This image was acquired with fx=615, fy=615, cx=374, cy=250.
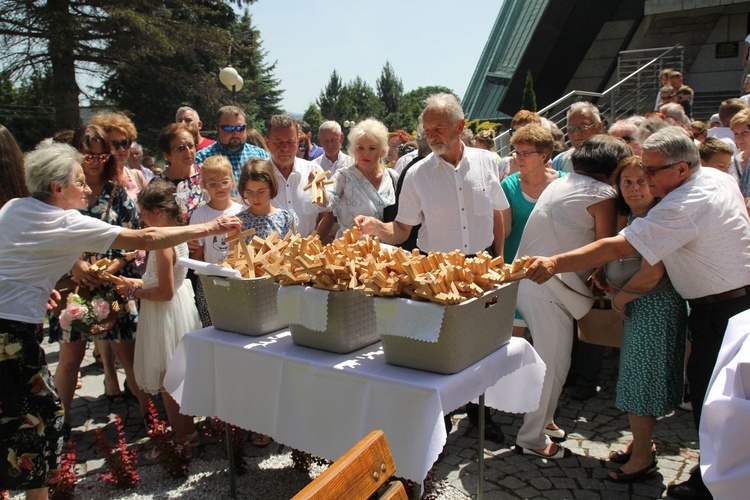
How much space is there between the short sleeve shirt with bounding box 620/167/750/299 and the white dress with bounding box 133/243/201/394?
263 centimetres

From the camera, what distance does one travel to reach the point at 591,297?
137 inches

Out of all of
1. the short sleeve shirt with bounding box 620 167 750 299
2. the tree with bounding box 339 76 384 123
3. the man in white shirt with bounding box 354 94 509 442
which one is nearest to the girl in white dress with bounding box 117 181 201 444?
the man in white shirt with bounding box 354 94 509 442

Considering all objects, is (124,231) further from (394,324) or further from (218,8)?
(218,8)

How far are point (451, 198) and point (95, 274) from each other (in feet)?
7.51

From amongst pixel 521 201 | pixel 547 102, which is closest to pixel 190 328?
pixel 521 201

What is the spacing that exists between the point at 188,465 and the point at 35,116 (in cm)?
2648

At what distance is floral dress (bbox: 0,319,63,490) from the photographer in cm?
276

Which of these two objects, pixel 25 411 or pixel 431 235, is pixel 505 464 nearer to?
pixel 431 235

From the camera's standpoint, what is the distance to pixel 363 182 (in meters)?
4.31

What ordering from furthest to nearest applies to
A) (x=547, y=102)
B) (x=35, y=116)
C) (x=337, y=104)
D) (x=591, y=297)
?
(x=337, y=104)
(x=35, y=116)
(x=547, y=102)
(x=591, y=297)

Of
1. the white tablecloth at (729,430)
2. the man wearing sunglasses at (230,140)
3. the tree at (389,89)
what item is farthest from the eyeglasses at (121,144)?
the tree at (389,89)

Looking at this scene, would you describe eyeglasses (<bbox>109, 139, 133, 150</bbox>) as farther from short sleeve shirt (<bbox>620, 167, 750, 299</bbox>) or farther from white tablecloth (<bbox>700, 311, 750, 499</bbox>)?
white tablecloth (<bbox>700, 311, 750, 499</bbox>)

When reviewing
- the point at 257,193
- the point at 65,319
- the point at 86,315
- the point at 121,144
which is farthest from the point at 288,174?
the point at 65,319

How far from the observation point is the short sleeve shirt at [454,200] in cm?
384
